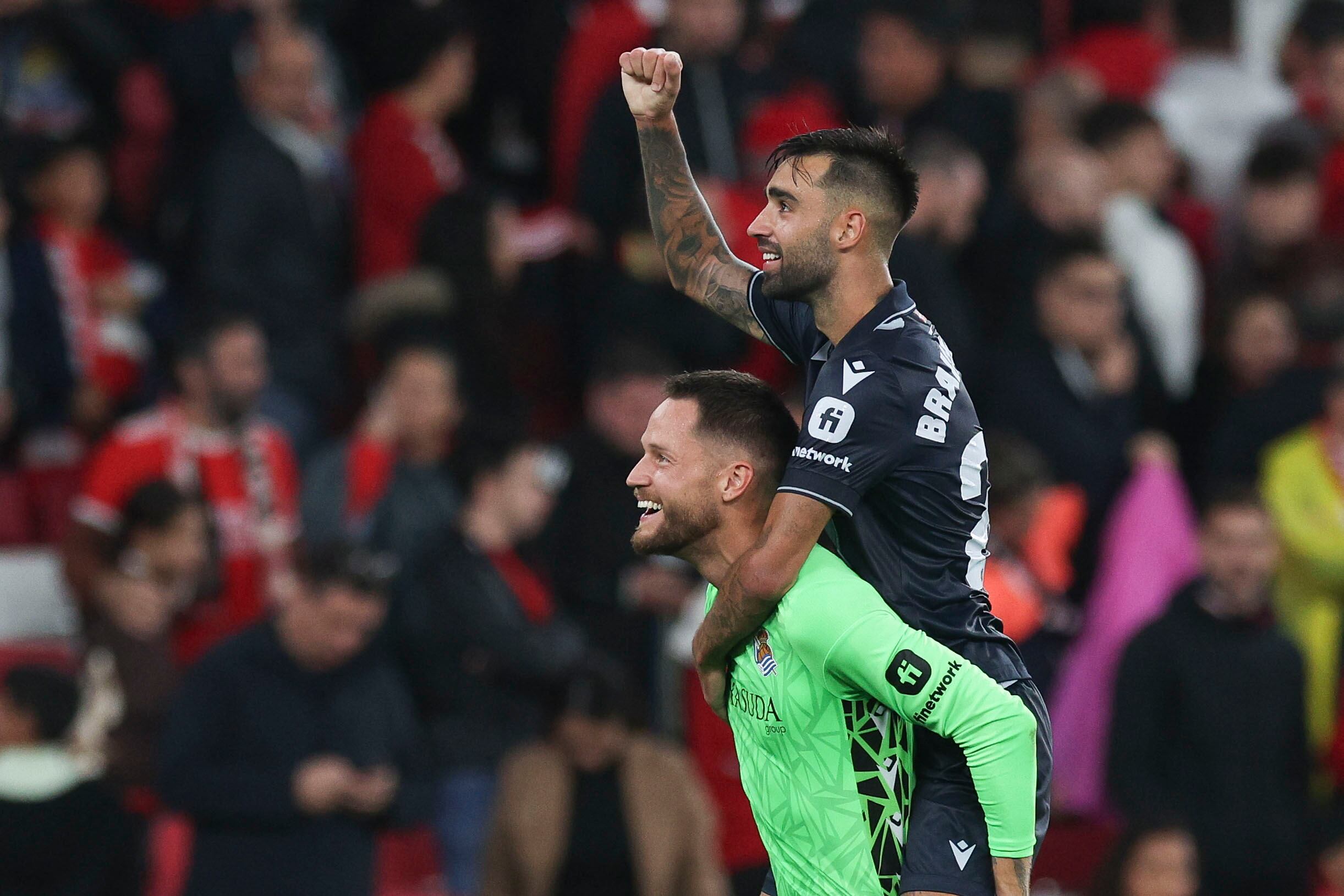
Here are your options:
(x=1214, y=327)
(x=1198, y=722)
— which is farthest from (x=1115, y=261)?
(x=1198, y=722)

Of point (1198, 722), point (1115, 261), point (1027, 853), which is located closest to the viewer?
point (1027, 853)

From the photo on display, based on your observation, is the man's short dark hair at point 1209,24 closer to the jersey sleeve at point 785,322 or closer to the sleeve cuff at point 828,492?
the jersey sleeve at point 785,322

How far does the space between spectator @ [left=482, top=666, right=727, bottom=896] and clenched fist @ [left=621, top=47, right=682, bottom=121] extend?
3602 mm

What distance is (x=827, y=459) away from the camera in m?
4.37

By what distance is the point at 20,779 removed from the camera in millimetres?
7215

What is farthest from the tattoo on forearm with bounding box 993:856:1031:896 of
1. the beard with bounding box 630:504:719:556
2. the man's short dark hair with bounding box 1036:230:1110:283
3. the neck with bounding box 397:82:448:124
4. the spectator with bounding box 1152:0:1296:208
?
the spectator with bounding box 1152:0:1296:208

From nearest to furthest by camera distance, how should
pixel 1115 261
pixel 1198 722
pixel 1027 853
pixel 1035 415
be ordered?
pixel 1027 853, pixel 1198 722, pixel 1035 415, pixel 1115 261

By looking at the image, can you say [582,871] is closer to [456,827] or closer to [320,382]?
[456,827]

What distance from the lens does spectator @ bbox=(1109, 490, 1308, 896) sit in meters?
8.64

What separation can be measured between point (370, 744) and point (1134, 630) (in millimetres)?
3150

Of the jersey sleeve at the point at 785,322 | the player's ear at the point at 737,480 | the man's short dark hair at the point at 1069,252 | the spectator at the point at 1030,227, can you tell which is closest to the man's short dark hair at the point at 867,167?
the jersey sleeve at the point at 785,322

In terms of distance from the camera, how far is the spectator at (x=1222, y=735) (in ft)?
28.3

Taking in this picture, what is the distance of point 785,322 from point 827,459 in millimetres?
705

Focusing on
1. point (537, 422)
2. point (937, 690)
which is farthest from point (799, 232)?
point (537, 422)
